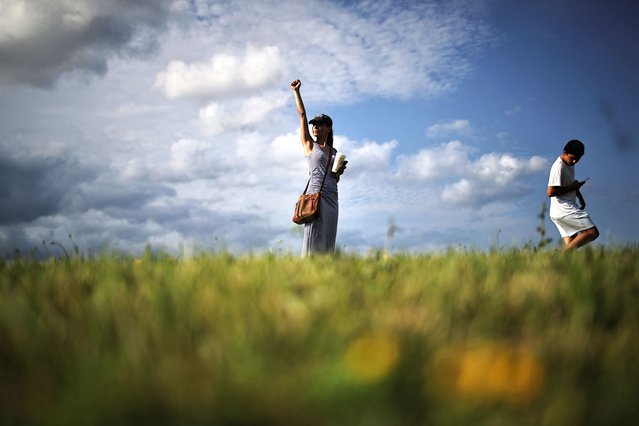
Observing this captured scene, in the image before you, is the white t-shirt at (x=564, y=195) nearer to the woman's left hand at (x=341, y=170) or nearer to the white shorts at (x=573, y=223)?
the white shorts at (x=573, y=223)

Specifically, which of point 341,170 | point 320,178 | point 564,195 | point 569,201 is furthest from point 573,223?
point 320,178

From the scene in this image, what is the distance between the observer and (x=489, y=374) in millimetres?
1427

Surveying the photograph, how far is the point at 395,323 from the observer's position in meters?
1.78

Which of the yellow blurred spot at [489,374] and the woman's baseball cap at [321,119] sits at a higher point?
the woman's baseball cap at [321,119]

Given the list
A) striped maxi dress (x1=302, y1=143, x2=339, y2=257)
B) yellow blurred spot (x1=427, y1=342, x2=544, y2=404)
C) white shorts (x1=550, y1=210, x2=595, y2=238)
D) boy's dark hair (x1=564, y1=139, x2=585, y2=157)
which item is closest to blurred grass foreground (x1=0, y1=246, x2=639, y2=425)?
yellow blurred spot (x1=427, y1=342, x2=544, y2=404)

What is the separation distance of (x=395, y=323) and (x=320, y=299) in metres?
0.46

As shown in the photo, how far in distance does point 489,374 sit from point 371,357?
349mm

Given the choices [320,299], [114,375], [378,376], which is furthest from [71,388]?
[320,299]

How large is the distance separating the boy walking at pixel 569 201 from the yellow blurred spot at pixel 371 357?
7.73m

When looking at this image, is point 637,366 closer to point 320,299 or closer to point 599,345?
point 599,345

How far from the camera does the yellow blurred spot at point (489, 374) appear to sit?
136 cm

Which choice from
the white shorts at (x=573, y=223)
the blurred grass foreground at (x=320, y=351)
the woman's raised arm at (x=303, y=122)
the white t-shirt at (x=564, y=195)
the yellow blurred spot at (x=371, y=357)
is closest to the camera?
the blurred grass foreground at (x=320, y=351)

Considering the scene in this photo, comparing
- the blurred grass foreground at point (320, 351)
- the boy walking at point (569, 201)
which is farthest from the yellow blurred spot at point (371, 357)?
the boy walking at point (569, 201)

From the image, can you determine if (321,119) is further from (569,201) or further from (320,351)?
(320,351)
